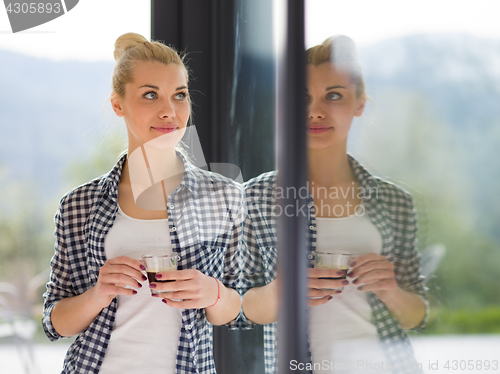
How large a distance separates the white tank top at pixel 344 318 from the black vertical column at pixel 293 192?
0.41 feet

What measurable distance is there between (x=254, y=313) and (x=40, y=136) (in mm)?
594

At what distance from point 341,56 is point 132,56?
0.45m

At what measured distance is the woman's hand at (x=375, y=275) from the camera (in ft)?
2.14

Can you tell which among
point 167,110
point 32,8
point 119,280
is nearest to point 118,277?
point 119,280

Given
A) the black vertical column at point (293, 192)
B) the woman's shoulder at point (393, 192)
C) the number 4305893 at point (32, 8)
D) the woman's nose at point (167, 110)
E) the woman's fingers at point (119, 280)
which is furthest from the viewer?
the number 4305893 at point (32, 8)

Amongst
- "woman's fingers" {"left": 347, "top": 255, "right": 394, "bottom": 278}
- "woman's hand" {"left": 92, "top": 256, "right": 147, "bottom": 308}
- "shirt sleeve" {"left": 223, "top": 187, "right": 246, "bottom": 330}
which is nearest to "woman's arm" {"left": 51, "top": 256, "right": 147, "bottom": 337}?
"woman's hand" {"left": 92, "top": 256, "right": 147, "bottom": 308}

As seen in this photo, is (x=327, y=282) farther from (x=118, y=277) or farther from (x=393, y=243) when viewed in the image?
(x=118, y=277)

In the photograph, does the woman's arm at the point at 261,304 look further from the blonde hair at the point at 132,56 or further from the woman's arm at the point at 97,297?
the blonde hair at the point at 132,56

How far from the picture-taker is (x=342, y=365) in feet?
2.26

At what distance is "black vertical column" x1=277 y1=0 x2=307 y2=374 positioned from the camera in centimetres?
57

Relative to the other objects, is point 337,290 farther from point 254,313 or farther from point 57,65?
point 57,65

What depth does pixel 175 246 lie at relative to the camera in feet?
2.83

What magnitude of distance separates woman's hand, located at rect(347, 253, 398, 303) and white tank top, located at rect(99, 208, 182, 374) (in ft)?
1.17

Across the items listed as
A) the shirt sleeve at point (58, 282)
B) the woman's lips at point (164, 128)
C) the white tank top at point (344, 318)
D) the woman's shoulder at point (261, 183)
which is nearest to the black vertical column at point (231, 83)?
the woman's shoulder at point (261, 183)
